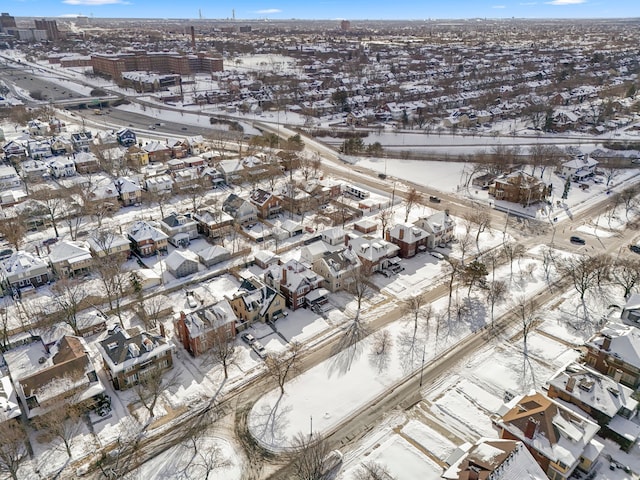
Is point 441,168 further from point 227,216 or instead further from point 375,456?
point 375,456

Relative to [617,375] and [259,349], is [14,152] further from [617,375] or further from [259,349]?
[617,375]

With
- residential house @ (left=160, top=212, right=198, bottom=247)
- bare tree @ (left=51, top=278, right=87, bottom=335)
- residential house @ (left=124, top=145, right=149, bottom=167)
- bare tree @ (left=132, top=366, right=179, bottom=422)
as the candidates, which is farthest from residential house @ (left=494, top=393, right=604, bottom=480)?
residential house @ (left=124, top=145, right=149, bottom=167)

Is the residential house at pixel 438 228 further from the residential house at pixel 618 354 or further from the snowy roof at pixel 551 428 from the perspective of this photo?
the snowy roof at pixel 551 428

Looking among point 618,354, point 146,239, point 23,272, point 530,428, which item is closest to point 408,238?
point 618,354

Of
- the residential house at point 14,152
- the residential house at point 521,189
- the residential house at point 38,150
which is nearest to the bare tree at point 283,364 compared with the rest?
the residential house at point 521,189

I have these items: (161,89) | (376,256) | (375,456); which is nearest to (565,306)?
(376,256)

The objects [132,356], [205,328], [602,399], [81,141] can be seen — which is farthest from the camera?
[81,141]
